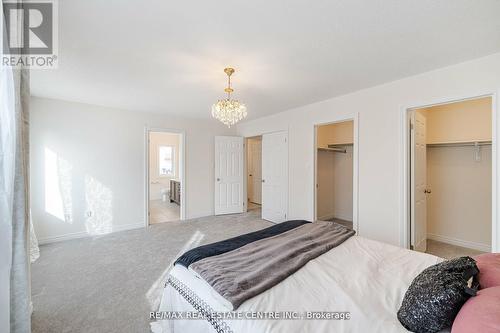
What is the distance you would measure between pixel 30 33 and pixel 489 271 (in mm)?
3532

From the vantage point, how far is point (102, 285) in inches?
91.7

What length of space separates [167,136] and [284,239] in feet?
22.8

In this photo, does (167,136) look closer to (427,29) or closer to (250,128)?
(250,128)

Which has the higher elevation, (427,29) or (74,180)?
(427,29)

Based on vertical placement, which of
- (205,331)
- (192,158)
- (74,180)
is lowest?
(205,331)

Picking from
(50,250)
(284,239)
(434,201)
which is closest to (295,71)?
(284,239)

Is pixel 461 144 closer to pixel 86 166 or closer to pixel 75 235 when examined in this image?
pixel 86 166

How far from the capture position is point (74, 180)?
384cm

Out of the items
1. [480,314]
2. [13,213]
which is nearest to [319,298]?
[480,314]

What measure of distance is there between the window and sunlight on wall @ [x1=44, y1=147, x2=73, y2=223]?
4.00 m

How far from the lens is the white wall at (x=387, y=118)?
231 cm

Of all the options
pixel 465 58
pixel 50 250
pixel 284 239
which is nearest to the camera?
pixel 284 239

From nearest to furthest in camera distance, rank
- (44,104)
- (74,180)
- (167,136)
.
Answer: (44,104)
(74,180)
(167,136)

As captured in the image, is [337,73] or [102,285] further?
[337,73]
